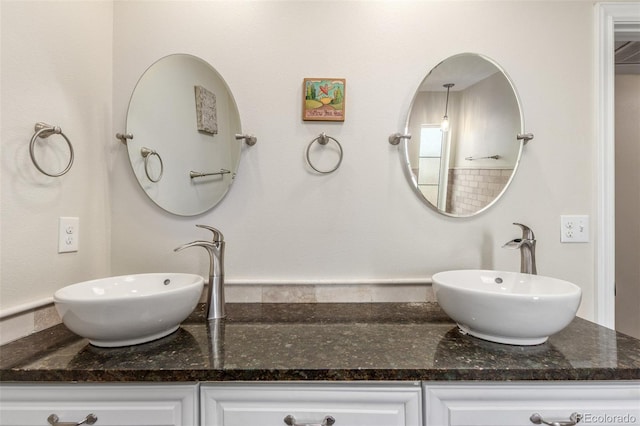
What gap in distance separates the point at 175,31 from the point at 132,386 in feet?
4.36

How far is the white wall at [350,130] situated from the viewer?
1334 mm

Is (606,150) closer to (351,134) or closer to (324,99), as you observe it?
(351,134)

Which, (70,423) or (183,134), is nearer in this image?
(70,423)

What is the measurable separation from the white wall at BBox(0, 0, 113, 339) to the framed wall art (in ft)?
2.76

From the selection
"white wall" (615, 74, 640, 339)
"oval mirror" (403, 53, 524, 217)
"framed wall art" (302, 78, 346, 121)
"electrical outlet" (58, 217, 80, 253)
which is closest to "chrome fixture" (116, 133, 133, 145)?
"electrical outlet" (58, 217, 80, 253)

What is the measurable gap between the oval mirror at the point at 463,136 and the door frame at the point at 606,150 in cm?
34

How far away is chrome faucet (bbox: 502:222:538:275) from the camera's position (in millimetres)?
1198

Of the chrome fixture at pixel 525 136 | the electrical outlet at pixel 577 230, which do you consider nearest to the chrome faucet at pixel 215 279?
the chrome fixture at pixel 525 136

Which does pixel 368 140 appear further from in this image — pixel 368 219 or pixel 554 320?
pixel 554 320

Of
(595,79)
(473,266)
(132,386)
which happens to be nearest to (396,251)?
(473,266)

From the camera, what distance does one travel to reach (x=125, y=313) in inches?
32.3

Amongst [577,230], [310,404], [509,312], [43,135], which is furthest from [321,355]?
[577,230]

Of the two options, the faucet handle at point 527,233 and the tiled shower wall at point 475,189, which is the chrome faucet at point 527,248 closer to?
the faucet handle at point 527,233

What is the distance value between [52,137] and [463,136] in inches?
60.4
